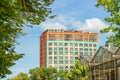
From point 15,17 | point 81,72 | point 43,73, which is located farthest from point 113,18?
point 43,73

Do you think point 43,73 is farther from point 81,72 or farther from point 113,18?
point 113,18

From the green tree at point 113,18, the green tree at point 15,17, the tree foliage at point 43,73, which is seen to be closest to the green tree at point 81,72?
the green tree at point 113,18

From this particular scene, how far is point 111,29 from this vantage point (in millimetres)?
24953

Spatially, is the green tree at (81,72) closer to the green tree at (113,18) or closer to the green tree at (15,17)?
the green tree at (113,18)

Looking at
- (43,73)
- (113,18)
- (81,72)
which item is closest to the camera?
(113,18)

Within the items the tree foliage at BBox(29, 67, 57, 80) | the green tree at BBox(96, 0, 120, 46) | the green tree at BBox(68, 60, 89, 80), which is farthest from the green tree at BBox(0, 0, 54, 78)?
the tree foliage at BBox(29, 67, 57, 80)

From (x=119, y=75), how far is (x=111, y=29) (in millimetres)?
21989

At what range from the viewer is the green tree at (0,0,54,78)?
14.3 meters

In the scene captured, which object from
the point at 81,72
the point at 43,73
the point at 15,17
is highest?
the point at 15,17

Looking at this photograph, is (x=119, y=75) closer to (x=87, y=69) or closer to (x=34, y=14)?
(x=87, y=69)

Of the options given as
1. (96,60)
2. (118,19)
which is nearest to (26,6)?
(118,19)

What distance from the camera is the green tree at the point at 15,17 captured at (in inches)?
565

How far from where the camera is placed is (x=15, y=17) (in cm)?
1548

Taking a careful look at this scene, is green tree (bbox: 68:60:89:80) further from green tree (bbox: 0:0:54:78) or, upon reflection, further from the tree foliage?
the tree foliage
